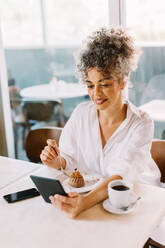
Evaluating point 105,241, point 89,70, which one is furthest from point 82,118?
point 105,241

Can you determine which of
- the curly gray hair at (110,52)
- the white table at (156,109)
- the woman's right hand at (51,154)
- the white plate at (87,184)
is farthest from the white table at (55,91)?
the white plate at (87,184)

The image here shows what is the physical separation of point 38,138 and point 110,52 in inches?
36.6

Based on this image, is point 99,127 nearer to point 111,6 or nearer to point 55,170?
point 55,170

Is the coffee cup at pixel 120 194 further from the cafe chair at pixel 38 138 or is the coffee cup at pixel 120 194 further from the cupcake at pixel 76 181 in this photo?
the cafe chair at pixel 38 138

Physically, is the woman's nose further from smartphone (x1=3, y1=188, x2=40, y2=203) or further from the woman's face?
smartphone (x1=3, y1=188, x2=40, y2=203)

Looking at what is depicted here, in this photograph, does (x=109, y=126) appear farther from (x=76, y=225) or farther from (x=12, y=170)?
(x=76, y=225)

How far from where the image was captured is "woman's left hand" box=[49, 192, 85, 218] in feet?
3.56

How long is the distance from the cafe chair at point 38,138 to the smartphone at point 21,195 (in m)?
0.81

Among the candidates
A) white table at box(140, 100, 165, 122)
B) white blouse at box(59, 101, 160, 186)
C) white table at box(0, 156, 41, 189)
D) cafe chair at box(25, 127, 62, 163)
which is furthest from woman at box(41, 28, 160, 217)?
white table at box(140, 100, 165, 122)

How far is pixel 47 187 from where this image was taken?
112 centimetres

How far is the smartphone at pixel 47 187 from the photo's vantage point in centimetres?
108

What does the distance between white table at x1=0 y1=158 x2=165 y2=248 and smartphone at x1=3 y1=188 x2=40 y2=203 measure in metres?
0.02

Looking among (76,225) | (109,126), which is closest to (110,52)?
(109,126)

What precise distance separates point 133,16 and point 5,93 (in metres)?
1.32
